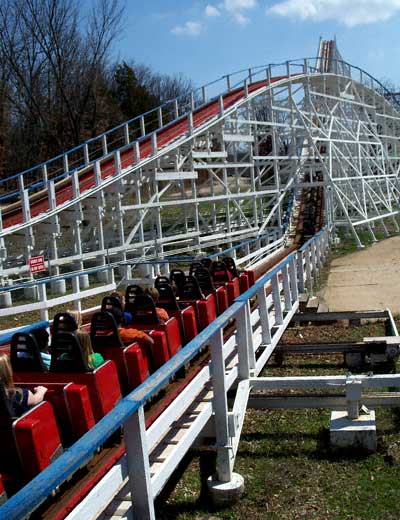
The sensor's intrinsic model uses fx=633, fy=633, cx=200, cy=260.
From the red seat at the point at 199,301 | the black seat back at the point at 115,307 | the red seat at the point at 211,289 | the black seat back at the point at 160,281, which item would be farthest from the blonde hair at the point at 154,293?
the red seat at the point at 211,289

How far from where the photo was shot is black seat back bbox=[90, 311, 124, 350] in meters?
5.56

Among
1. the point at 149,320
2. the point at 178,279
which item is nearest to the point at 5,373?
the point at 149,320

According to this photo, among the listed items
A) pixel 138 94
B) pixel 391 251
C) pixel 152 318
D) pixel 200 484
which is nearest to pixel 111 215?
pixel 391 251

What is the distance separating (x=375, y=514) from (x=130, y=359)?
2332 millimetres

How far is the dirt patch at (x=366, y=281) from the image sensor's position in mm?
13391

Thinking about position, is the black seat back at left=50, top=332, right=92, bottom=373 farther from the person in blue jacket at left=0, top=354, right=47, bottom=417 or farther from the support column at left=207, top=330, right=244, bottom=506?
→ the support column at left=207, top=330, right=244, bottom=506

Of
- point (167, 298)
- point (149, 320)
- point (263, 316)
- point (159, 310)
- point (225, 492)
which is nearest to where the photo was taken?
point (225, 492)

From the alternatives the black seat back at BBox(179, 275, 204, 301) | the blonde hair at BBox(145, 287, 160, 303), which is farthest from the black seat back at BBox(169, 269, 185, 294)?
the blonde hair at BBox(145, 287, 160, 303)

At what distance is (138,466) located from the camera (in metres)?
3.60

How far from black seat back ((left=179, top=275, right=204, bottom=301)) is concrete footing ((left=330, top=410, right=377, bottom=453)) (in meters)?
2.87

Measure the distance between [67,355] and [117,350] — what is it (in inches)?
29.5

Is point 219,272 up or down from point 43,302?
up

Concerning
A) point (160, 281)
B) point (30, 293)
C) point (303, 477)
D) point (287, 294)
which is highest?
point (160, 281)

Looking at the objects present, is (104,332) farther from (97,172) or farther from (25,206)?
(97,172)
